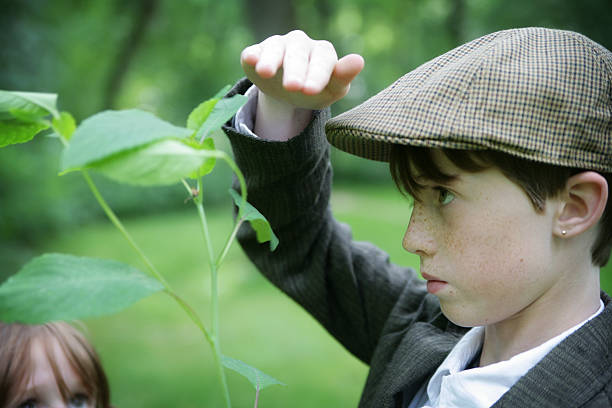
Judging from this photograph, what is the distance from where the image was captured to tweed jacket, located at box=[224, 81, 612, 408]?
3.20 ft

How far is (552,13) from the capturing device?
6199mm

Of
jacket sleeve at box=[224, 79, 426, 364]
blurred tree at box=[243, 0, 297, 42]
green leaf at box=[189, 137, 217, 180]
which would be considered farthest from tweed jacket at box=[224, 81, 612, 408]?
blurred tree at box=[243, 0, 297, 42]

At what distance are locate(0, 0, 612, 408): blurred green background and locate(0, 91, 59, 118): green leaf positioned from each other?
0.55 feet

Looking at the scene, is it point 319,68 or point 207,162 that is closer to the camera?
point 207,162

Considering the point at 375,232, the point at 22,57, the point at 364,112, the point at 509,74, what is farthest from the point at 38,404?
the point at 375,232

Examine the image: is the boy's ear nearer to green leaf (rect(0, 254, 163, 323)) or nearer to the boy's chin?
the boy's chin

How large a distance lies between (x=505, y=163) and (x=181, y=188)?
11.7 metres

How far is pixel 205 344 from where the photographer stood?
5.71m

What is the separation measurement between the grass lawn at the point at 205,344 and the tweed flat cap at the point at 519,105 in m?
3.68

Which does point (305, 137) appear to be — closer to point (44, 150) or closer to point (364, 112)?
point (364, 112)

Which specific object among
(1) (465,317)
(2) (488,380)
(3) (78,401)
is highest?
(1) (465,317)

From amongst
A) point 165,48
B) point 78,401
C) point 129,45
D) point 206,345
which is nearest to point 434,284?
point 78,401

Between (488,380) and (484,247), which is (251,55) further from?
(488,380)

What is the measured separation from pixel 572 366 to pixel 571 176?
33cm
